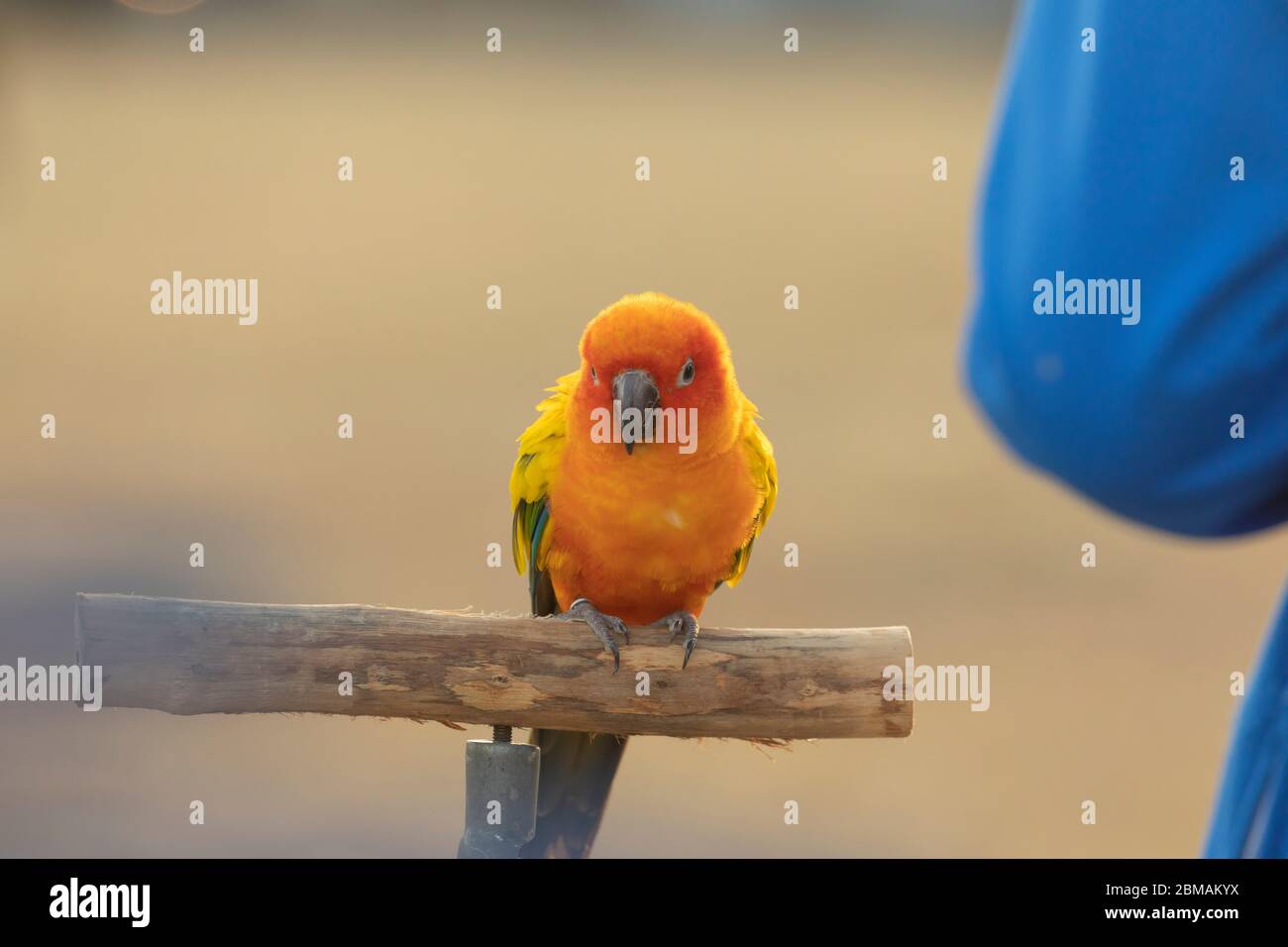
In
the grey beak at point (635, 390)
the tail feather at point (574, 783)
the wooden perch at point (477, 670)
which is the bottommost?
the tail feather at point (574, 783)

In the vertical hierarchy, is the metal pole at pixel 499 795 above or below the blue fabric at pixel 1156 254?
below

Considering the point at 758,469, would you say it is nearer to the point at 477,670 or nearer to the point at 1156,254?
the point at 477,670

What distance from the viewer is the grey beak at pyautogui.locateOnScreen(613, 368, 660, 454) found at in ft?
5.94

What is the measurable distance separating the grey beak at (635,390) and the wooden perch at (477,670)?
39 centimetres

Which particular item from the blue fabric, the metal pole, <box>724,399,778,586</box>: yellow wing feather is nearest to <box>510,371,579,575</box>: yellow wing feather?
<box>724,399,778,586</box>: yellow wing feather

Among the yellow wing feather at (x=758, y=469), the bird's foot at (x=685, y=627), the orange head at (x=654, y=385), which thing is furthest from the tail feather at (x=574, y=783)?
the orange head at (x=654, y=385)

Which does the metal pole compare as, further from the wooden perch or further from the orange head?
the orange head

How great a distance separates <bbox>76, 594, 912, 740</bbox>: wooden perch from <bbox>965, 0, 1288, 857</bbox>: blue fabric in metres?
0.95

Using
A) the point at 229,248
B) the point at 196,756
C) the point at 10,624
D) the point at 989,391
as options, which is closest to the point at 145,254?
the point at 229,248

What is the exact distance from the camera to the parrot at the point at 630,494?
1.83 metres

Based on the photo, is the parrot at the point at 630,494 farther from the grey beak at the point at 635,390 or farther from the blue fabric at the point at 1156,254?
the blue fabric at the point at 1156,254

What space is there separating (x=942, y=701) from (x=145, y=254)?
15.2ft

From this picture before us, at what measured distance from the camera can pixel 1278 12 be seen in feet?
2.55
